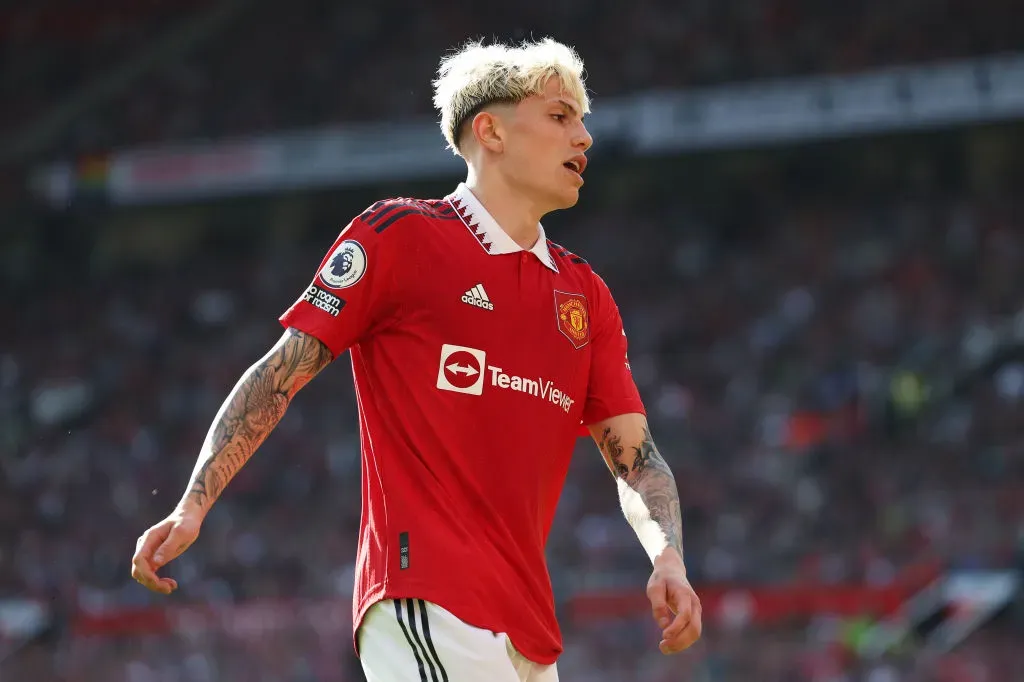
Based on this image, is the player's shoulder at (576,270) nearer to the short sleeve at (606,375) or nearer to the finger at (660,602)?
the short sleeve at (606,375)

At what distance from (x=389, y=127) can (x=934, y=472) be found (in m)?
11.6

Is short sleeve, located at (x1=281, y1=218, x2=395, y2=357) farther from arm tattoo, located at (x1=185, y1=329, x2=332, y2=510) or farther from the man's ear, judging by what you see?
the man's ear

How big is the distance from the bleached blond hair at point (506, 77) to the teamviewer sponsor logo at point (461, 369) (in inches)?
26.2

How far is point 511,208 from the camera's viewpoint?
12.5 ft

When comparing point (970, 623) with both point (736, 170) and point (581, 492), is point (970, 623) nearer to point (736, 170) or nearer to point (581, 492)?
point (581, 492)

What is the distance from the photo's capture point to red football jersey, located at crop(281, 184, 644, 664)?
11.2 feet

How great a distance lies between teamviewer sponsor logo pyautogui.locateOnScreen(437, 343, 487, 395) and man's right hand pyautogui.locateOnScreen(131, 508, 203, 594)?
68 cm

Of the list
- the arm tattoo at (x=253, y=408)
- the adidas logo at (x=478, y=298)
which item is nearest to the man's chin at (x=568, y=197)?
the adidas logo at (x=478, y=298)

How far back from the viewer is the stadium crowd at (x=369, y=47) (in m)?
21.5

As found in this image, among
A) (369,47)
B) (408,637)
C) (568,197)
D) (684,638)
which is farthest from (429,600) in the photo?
(369,47)

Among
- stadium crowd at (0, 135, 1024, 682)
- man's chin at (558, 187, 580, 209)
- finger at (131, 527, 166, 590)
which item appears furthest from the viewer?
stadium crowd at (0, 135, 1024, 682)

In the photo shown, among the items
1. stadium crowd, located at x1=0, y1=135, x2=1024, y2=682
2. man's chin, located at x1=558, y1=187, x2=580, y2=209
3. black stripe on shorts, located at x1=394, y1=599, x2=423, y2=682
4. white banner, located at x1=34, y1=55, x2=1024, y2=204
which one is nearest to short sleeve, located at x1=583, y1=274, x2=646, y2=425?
man's chin, located at x1=558, y1=187, x2=580, y2=209

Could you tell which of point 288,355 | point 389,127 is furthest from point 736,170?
point 288,355

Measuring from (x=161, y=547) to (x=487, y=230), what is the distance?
1.17 meters
